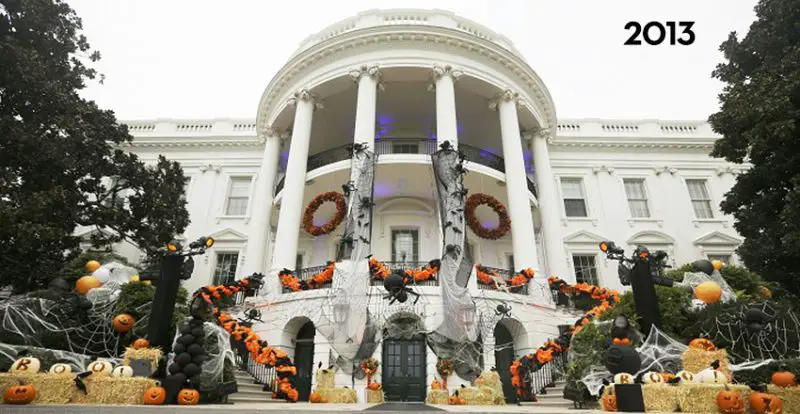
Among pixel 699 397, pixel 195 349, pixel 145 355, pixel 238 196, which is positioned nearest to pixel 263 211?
pixel 238 196

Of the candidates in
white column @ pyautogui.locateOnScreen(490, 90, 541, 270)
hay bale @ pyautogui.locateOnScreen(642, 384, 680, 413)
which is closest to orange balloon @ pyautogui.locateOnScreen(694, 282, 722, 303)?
hay bale @ pyautogui.locateOnScreen(642, 384, 680, 413)

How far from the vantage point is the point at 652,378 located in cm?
557

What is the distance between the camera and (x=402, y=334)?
915 cm

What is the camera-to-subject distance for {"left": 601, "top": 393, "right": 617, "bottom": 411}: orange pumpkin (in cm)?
570

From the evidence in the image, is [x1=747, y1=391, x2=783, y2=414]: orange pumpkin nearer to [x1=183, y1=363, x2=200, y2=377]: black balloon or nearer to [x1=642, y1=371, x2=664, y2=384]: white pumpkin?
[x1=642, y1=371, x2=664, y2=384]: white pumpkin

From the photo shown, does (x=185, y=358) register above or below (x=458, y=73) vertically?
below

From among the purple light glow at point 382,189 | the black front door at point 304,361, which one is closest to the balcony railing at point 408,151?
the purple light glow at point 382,189

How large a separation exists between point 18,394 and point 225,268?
13029 mm

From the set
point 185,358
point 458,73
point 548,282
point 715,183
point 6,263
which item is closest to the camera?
point 185,358

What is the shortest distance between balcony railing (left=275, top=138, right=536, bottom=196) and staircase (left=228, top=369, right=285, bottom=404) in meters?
8.49

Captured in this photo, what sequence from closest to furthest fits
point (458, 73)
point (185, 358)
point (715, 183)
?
point (185, 358)
point (458, 73)
point (715, 183)

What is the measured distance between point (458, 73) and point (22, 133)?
1257 centimetres

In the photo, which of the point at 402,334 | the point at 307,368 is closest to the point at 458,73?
the point at 402,334

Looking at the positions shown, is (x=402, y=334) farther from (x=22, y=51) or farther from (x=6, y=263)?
(x=22, y=51)
